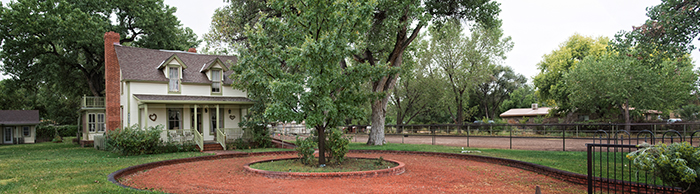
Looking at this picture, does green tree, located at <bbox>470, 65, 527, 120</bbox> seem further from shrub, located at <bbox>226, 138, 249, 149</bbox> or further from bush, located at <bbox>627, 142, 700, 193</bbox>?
bush, located at <bbox>627, 142, 700, 193</bbox>

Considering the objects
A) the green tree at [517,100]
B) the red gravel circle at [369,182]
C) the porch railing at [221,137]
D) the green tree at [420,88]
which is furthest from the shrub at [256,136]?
the green tree at [517,100]

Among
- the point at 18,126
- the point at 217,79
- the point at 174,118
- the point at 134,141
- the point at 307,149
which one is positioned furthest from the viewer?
the point at 18,126

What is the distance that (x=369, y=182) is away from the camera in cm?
955

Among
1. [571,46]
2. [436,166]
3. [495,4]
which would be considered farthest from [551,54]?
[436,166]

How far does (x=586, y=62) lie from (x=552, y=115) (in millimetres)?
10489

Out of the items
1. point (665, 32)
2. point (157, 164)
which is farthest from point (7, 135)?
point (665, 32)

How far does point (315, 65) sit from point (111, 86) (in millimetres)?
16580

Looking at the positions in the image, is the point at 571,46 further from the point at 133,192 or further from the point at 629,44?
the point at 133,192

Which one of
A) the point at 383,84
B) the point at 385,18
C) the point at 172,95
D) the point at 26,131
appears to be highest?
the point at 385,18

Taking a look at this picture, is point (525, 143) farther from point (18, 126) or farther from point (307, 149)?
point (18, 126)

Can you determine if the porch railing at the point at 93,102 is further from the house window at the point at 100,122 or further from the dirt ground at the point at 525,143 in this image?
the dirt ground at the point at 525,143

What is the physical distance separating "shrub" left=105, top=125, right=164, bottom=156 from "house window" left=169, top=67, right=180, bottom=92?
4.06m

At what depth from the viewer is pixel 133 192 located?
7125mm

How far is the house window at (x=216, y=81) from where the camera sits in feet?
74.5
